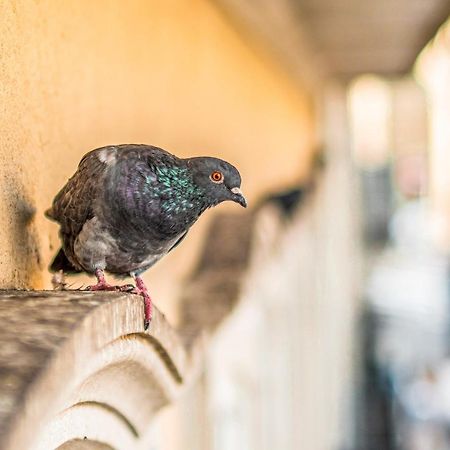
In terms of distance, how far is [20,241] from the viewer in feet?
4.29

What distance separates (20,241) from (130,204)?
19 cm

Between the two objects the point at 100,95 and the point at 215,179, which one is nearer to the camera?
the point at 215,179

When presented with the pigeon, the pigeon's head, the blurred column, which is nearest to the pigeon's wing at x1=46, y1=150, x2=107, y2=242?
Answer: the pigeon

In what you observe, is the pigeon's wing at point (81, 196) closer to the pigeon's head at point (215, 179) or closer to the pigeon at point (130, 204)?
the pigeon at point (130, 204)

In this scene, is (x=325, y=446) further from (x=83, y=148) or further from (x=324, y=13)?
(x=83, y=148)

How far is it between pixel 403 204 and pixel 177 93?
7.89 metres

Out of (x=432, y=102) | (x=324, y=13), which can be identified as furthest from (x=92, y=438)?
(x=432, y=102)

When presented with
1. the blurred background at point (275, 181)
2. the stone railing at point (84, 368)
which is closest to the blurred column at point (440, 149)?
the blurred background at point (275, 181)

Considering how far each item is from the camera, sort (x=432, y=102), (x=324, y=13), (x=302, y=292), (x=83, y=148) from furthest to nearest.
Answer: (x=432, y=102), (x=302, y=292), (x=324, y=13), (x=83, y=148)

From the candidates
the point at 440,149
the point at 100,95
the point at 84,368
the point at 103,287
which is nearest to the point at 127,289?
the point at 103,287

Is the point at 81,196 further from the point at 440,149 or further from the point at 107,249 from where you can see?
the point at 440,149

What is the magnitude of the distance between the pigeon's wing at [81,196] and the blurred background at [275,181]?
0.07m

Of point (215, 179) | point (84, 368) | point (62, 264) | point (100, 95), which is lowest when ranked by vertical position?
point (84, 368)

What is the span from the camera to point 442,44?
5160 millimetres
